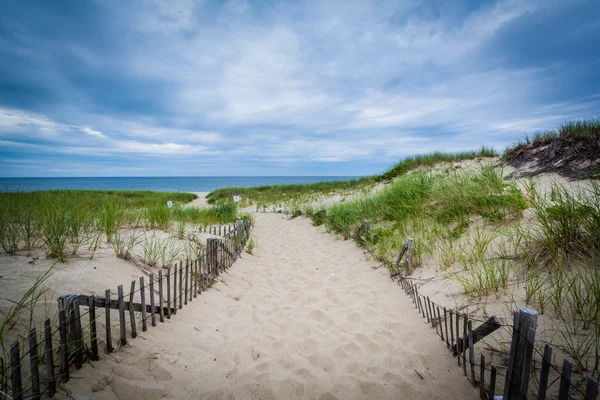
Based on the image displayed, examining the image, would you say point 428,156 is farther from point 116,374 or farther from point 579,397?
point 116,374

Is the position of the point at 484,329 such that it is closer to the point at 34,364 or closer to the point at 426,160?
the point at 34,364

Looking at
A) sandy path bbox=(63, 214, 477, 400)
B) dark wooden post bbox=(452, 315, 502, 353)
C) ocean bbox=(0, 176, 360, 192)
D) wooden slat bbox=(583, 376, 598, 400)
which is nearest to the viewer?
wooden slat bbox=(583, 376, 598, 400)

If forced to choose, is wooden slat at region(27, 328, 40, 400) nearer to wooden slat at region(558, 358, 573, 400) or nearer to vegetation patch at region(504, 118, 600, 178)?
wooden slat at region(558, 358, 573, 400)

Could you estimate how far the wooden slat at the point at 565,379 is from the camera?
4.63 feet

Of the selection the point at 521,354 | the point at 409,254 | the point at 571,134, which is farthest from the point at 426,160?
the point at 521,354

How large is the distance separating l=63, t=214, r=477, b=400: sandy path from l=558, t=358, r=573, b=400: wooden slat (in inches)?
40.2

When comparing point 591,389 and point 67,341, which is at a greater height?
point 591,389

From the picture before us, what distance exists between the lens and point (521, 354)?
191 cm

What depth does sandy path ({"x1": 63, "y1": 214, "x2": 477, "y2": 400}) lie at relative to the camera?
2.42 metres

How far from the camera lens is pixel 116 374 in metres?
2.37

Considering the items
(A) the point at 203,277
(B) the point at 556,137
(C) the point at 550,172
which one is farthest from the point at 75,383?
(B) the point at 556,137

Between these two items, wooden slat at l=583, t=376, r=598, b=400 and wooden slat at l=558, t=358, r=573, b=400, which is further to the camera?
wooden slat at l=558, t=358, r=573, b=400

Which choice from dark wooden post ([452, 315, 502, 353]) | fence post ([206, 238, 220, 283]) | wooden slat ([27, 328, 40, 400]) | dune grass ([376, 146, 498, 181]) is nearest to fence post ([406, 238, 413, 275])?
dark wooden post ([452, 315, 502, 353])

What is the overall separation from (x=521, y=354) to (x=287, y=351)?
2.17m
